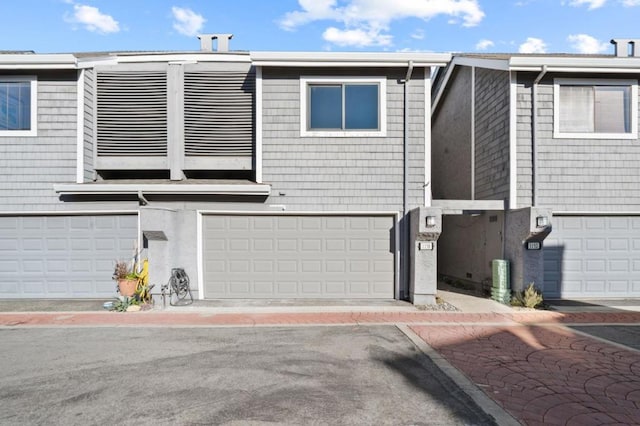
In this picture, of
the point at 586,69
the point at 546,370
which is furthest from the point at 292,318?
the point at 586,69

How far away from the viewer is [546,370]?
4832 millimetres

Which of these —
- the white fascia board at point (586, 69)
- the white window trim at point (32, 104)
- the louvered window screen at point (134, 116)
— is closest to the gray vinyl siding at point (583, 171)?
the white fascia board at point (586, 69)

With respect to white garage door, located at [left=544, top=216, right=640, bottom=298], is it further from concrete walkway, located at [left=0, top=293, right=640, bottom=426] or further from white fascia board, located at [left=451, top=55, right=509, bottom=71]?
white fascia board, located at [left=451, top=55, right=509, bottom=71]

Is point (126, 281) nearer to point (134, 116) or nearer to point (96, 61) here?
point (134, 116)

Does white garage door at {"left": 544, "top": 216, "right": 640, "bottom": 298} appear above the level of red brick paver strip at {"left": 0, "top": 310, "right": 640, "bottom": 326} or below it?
above

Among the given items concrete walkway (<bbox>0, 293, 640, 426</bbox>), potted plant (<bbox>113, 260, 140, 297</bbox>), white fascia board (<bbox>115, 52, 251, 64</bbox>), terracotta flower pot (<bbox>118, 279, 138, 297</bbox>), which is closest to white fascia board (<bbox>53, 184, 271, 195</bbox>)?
potted plant (<bbox>113, 260, 140, 297</bbox>)

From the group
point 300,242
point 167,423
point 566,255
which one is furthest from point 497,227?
point 167,423

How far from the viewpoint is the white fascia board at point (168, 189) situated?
341 inches

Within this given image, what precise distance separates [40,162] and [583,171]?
523 inches

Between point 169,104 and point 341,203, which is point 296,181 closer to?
point 341,203

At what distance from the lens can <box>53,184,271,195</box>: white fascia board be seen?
866cm

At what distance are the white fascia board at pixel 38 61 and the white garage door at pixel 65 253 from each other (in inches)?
143

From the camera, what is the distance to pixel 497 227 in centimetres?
972

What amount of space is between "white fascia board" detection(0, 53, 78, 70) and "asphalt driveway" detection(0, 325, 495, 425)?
6220 mm
